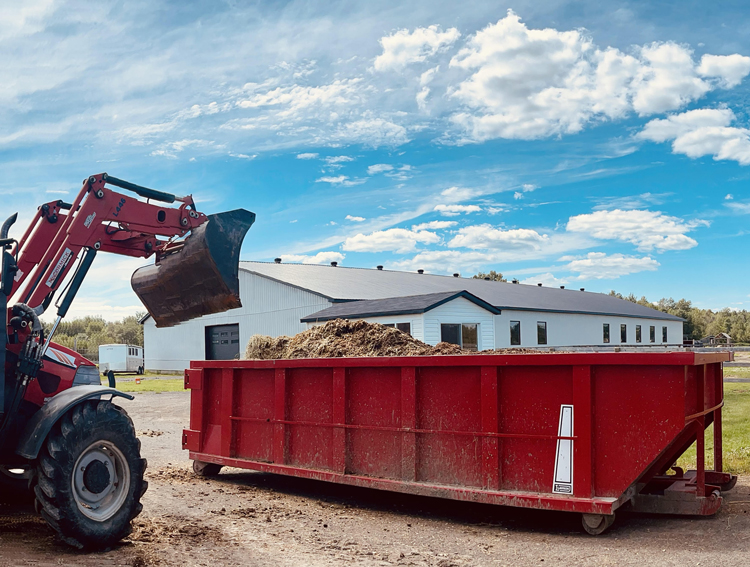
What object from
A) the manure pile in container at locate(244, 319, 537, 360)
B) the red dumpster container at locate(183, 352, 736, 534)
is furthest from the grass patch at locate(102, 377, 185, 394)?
the red dumpster container at locate(183, 352, 736, 534)

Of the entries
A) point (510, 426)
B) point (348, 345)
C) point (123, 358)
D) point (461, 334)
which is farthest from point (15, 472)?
point (123, 358)

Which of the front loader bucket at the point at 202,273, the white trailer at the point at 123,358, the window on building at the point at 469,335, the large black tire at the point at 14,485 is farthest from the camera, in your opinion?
the white trailer at the point at 123,358

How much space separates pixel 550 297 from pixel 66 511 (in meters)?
40.9

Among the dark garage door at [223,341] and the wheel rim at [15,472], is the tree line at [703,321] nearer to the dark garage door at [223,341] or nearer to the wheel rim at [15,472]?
the dark garage door at [223,341]

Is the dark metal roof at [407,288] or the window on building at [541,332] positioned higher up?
the dark metal roof at [407,288]

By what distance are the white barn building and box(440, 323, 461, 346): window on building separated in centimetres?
5

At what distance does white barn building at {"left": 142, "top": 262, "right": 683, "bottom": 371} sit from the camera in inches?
1038

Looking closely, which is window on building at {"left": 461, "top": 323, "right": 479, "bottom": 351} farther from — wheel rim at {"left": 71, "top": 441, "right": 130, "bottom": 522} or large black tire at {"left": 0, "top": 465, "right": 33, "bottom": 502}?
Answer: wheel rim at {"left": 71, "top": 441, "right": 130, "bottom": 522}

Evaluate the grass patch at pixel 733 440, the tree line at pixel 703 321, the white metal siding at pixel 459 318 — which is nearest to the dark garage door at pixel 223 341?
the white metal siding at pixel 459 318

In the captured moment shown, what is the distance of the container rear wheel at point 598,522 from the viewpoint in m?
6.20

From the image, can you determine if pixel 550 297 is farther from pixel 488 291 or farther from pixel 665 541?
pixel 665 541

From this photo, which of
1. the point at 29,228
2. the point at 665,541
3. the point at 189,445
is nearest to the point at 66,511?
the point at 29,228

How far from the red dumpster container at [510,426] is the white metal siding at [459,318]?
16300 mm

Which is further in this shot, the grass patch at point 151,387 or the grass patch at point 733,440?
the grass patch at point 151,387
